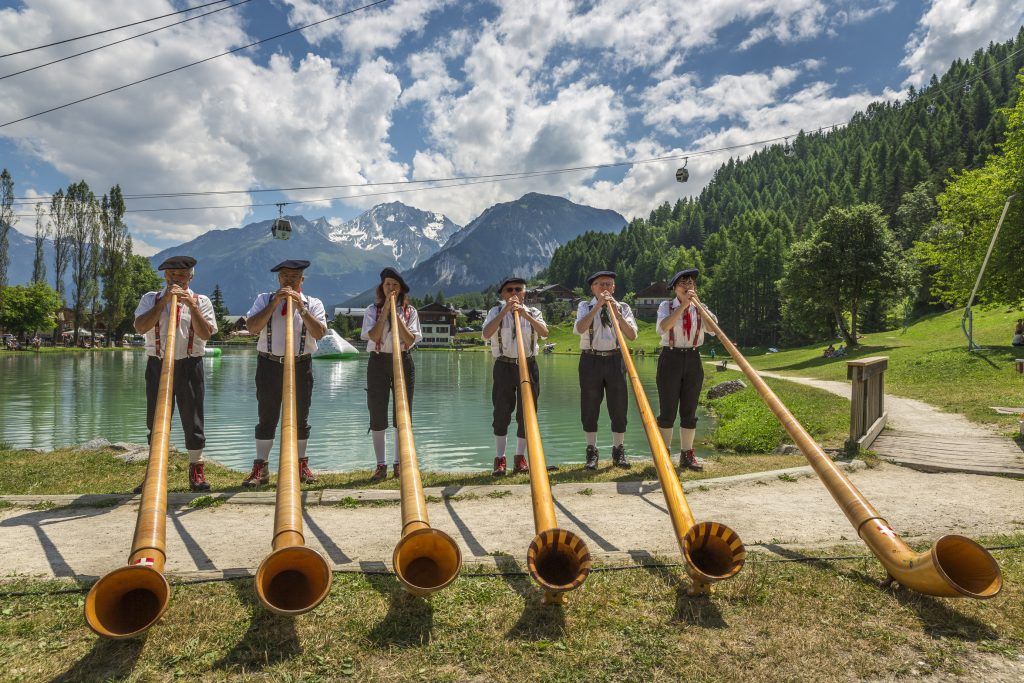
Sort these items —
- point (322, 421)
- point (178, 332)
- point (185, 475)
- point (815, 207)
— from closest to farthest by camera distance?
1. point (178, 332)
2. point (185, 475)
3. point (322, 421)
4. point (815, 207)

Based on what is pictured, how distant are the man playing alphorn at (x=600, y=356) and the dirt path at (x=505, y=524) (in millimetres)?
1321

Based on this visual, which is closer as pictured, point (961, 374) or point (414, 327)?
point (414, 327)

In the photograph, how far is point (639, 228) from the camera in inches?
5423

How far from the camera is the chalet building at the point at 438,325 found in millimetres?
109312

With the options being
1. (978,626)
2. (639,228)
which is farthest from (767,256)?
(978,626)

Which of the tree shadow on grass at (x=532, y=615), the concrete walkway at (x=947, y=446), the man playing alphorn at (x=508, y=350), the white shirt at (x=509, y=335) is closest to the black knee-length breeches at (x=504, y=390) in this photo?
the man playing alphorn at (x=508, y=350)

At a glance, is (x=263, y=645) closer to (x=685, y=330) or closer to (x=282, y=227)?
(x=685, y=330)

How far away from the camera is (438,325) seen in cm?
11088

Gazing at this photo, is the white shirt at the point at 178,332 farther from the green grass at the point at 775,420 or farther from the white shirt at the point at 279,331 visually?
the green grass at the point at 775,420

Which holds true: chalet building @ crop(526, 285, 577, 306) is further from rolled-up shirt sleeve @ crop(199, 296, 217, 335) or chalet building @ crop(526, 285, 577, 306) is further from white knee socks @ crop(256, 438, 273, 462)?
rolled-up shirt sleeve @ crop(199, 296, 217, 335)

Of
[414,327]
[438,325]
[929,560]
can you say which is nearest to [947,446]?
[929,560]

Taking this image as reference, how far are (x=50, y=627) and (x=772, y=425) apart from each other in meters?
11.5

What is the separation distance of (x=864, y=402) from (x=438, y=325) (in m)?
105

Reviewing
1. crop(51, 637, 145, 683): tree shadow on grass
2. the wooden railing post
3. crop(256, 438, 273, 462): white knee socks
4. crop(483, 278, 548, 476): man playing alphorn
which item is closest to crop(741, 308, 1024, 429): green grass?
the wooden railing post
